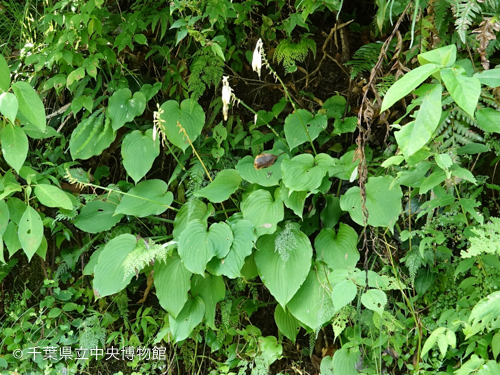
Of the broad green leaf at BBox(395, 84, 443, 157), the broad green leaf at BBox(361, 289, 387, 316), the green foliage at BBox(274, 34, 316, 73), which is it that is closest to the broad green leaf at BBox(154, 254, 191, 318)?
the broad green leaf at BBox(361, 289, 387, 316)

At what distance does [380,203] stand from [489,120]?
0.51 m

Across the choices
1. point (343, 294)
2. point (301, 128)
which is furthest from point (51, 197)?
point (343, 294)

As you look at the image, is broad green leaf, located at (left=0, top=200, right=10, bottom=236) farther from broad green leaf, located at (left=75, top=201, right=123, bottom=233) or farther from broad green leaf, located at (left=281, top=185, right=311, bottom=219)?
broad green leaf, located at (left=281, top=185, right=311, bottom=219)

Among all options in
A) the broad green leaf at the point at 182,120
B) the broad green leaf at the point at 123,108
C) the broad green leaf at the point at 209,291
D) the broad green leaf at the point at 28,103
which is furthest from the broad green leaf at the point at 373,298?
the broad green leaf at the point at 123,108

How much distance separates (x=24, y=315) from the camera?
2.47m

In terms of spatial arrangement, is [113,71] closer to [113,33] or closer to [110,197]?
[113,33]

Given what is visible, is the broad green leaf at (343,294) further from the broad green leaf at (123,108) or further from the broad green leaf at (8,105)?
the broad green leaf at (123,108)

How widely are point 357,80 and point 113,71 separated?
131 centimetres

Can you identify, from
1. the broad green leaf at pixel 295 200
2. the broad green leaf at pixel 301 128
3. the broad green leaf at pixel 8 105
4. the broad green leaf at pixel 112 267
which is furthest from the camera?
the broad green leaf at pixel 301 128

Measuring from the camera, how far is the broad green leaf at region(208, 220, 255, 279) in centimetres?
177

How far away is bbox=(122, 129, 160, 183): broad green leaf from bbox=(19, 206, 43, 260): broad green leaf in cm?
46

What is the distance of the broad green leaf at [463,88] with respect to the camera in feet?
3.29

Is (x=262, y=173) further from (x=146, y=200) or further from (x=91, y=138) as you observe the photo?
(x=91, y=138)

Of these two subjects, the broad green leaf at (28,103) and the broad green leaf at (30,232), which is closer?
the broad green leaf at (28,103)
